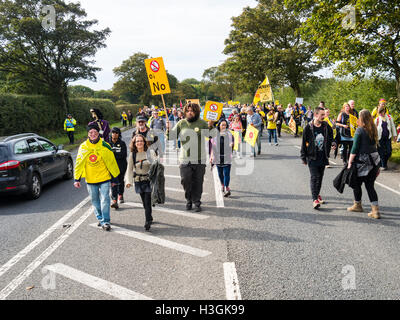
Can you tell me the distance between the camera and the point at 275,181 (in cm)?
914

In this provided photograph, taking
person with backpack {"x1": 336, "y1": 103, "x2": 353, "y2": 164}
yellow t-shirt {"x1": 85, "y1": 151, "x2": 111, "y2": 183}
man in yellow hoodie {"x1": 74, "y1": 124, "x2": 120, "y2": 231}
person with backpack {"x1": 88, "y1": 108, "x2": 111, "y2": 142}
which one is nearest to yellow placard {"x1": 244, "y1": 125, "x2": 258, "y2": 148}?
person with backpack {"x1": 336, "y1": 103, "x2": 353, "y2": 164}

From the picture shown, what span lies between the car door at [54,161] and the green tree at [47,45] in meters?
19.2

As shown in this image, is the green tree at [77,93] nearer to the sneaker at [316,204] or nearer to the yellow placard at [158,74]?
the yellow placard at [158,74]

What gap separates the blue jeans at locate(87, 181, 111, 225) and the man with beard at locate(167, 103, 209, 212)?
157 cm

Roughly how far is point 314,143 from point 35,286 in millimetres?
5277

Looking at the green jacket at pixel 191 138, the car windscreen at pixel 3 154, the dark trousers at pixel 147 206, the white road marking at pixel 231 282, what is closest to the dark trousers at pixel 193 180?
the green jacket at pixel 191 138

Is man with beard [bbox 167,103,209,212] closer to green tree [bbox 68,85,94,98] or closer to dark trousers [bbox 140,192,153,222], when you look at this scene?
dark trousers [bbox 140,192,153,222]

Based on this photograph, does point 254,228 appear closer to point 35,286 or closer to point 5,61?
point 35,286

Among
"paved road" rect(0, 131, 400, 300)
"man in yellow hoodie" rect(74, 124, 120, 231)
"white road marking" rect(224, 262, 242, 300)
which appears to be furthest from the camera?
"man in yellow hoodie" rect(74, 124, 120, 231)

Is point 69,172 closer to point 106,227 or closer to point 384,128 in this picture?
point 106,227

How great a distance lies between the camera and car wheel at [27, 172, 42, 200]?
27.0ft

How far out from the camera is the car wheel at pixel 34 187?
823 cm

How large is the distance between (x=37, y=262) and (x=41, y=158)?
4970 mm
